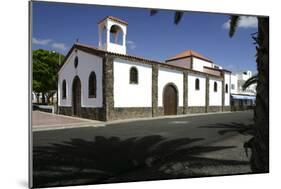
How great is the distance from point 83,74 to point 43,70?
38.2 inches

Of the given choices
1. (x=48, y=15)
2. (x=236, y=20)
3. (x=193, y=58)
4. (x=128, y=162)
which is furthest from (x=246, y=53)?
(x=48, y=15)

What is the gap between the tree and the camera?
509 cm

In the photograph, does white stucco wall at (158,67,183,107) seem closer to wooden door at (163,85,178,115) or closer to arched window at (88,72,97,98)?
wooden door at (163,85,178,115)

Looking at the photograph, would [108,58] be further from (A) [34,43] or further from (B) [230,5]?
(B) [230,5]

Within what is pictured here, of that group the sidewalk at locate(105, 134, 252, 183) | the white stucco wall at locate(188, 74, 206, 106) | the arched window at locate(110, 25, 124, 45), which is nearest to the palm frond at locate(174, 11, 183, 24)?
the arched window at locate(110, 25, 124, 45)

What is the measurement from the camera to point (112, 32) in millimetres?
5633

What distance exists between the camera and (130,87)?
20.3 ft

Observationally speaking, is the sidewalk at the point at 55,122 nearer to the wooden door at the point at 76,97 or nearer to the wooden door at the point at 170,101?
the wooden door at the point at 76,97

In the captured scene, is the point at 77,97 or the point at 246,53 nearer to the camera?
the point at 77,97

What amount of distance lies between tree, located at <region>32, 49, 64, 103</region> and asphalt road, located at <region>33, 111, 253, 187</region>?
0.79m

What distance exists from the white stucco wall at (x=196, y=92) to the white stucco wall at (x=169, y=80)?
22 centimetres

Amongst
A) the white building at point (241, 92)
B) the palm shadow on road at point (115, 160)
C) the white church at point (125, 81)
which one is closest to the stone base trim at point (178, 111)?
the white church at point (125, 81)

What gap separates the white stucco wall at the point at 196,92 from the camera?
22.6ft

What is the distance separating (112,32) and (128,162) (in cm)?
253
